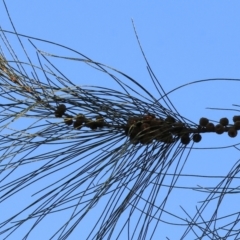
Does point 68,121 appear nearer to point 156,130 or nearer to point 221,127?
point 156,130

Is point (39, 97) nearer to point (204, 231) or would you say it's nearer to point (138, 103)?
point (138, 103)

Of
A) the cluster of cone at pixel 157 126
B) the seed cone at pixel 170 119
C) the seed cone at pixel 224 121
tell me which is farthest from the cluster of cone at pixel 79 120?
the seed cone at pixel 224 121

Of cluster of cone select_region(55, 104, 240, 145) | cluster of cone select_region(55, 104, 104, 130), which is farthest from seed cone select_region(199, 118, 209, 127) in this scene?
cluster of cone select_region(55, 104, 104, 130)

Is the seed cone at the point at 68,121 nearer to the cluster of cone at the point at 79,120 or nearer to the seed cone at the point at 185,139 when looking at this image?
the cluster of cone at the point at 79,120

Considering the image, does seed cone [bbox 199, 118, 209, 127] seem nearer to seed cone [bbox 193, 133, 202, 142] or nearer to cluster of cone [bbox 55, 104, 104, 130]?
seed cone [bbox 193, 133, 202, 142]

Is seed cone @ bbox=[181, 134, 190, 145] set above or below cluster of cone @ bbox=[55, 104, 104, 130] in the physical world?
above

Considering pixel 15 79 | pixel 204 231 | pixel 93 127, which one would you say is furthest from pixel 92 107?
pixel 204 231

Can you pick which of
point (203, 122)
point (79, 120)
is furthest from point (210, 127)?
point (79, 120)
